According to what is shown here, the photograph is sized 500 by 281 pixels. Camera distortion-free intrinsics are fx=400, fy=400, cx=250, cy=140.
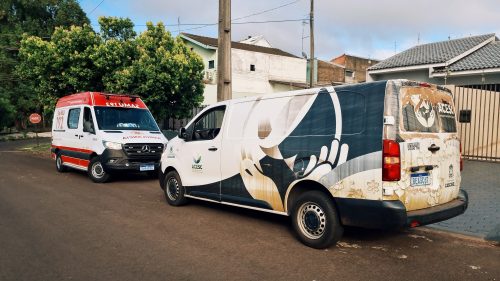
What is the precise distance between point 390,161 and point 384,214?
599 mm

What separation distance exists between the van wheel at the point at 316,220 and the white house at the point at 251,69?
24975 millimetres

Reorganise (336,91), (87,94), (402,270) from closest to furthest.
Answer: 1. (402,270)
2. (336,91)
3. (87,94)

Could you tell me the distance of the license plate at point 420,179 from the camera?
184 inches

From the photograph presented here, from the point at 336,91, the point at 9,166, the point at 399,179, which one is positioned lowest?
the point at 9,166

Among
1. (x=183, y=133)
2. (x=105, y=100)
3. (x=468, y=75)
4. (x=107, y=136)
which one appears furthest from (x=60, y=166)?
(x=468, y=75)

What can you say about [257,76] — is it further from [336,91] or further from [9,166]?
[336,91]

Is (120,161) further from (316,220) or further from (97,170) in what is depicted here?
(316,220)

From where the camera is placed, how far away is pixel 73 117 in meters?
12.0

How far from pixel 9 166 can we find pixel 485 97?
16.7 m

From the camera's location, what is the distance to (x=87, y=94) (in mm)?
11492

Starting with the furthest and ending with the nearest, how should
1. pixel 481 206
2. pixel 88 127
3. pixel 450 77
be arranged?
pixel 450 77
pixel 88 127
pixel 481 206

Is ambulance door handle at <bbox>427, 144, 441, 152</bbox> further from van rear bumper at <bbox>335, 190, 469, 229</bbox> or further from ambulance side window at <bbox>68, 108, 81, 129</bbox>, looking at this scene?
ambulance side window at <bbox>68, 108, 81, 129</bbox>

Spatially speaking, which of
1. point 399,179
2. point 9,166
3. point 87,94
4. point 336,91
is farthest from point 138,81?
point 399,179

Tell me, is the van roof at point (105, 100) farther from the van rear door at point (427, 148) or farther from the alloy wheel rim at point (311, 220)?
the van rear door at point (427, 148)
